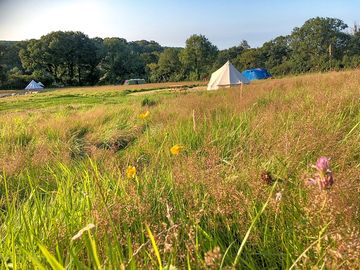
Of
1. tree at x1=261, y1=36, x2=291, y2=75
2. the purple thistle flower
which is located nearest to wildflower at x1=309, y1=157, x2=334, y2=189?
the purple thistle flower

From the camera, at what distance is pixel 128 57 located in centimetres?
7150

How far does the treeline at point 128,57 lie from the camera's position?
61.9 metres

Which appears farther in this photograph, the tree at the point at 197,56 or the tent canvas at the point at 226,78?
the tree at the point at 197,56

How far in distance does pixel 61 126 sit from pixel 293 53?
205 feet

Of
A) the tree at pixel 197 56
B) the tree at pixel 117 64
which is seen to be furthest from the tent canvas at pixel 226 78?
the tree at pixel 117 64

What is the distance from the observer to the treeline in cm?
6188

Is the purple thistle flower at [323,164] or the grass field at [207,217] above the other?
the purple thistle flower at [323,164]

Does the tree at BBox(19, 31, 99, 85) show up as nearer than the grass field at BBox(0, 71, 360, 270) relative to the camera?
No

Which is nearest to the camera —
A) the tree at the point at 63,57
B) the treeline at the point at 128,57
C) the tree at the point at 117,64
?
the treeline at the point at 128,57

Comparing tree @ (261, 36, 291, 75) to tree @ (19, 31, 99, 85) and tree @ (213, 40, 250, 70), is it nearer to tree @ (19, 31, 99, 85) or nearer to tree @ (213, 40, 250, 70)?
tree @ (213, 40, 250, 70)

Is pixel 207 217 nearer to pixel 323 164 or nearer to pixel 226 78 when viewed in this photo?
pixel 323 164

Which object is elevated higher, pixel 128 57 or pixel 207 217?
pixel 128 57

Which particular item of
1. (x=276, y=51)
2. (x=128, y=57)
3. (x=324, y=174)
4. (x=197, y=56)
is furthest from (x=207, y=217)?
(x=128, y=57)

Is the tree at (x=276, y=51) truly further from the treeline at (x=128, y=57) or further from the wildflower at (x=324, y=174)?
the wildflower at (x=324, y=174)
